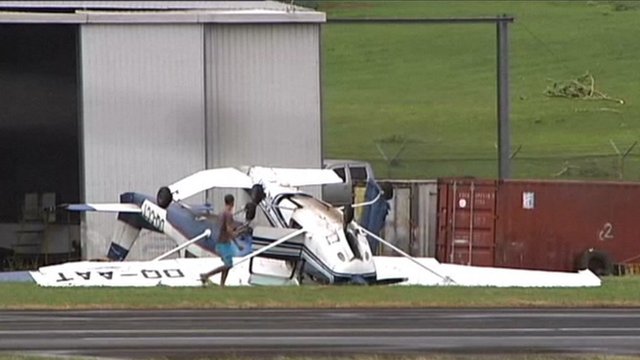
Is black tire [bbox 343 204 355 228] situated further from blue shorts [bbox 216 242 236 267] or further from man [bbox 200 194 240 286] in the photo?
blue shorts [bbox 216 242 236 267]

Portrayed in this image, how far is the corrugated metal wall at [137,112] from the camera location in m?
38.9

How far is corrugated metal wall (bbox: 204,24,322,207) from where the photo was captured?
130 ft

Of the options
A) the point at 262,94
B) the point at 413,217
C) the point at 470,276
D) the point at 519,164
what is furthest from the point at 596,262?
the point at 519,164

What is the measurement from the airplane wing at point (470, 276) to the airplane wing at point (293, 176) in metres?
2.41

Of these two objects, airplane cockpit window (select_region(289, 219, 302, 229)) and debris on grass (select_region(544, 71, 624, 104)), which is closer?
airplane cockpit window (select_region(289, 219, 302, 229))

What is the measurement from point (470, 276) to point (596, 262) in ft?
25.2

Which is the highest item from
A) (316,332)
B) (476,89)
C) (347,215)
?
(476,89)

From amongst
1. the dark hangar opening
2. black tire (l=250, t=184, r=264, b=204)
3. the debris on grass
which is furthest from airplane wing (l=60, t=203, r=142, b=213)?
the debris on grass

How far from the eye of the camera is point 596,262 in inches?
1548

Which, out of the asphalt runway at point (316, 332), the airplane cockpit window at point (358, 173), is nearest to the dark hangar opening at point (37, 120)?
the airplane cockpit window at point (358, 173)

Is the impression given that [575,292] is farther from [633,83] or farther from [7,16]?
[633,83]

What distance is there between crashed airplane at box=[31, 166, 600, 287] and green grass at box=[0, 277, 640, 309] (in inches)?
75.5

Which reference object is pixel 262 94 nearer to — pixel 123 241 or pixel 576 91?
pixel 123 241

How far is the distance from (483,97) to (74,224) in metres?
43.0
